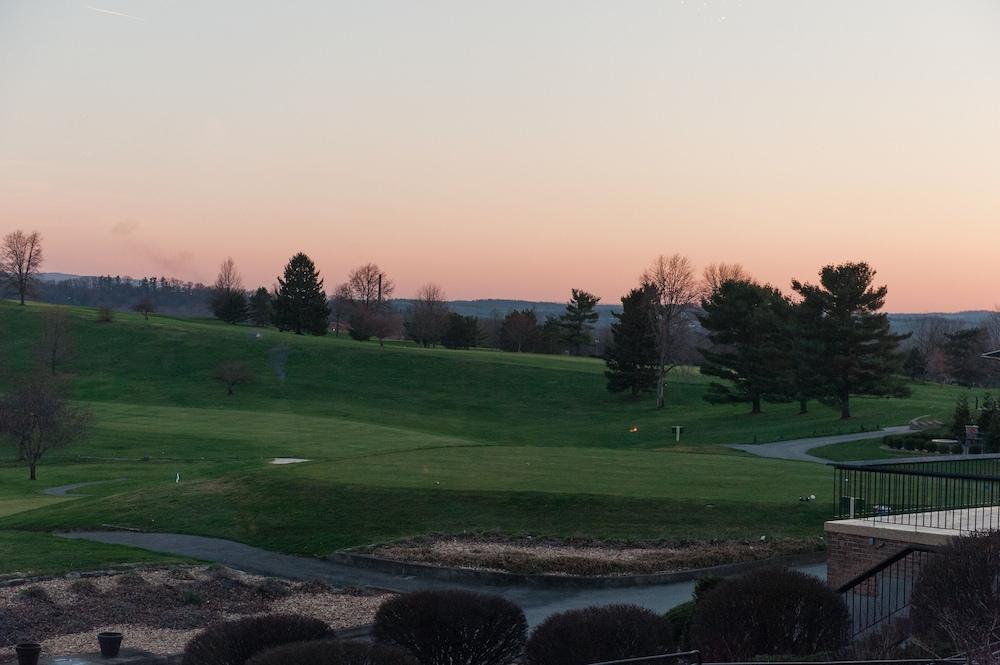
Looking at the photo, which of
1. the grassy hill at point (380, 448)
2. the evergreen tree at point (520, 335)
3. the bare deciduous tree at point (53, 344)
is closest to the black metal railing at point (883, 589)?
the grassy hill at point (380, 448)

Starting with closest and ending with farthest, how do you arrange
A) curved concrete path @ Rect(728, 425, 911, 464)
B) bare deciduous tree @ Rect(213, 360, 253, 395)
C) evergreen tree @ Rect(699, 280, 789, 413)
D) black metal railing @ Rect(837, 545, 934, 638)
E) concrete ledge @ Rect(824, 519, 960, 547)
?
1. concrete ledge @ Rect(824, 519, 960, 547)
2. black metal railing @ Rect(837, 545, 934, 638)
3. curved concrete path @ Rect(728, 425, 911, 464)
4. evergreen tree @ Rect(699, 280, 789, 413)
5. bare deciduous tree @ Rect(213, 360, 253, 395)

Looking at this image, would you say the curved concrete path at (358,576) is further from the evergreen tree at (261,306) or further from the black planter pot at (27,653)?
the evergreen tree at (261,306)

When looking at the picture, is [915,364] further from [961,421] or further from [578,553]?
[578,553]

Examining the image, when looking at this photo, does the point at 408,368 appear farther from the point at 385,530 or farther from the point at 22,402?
the point at 385,530

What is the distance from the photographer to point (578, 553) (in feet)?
77.4

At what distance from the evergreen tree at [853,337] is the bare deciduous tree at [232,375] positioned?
4785 centimetres

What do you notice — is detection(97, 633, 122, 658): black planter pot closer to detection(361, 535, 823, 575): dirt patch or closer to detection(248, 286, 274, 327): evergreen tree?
detection(361, 535, 823, 575): dirt patch

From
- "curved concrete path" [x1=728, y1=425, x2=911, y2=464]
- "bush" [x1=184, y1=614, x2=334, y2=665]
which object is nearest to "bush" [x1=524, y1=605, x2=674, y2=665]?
"bush" [x1=184, y1=614, x2=334, y2=665]

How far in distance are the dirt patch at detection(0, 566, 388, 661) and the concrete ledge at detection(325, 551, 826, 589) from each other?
6.49 ft

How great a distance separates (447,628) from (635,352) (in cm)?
8056

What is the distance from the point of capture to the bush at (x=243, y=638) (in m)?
10.6

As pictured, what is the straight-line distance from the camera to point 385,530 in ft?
87.0

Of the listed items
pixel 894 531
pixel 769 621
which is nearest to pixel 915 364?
pixel 894 531

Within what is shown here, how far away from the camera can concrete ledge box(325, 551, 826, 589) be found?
21348mm
